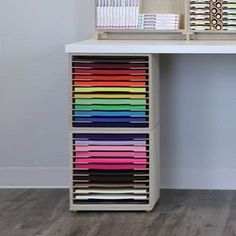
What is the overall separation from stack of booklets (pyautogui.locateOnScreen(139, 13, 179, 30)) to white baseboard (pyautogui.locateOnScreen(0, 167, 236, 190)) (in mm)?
968

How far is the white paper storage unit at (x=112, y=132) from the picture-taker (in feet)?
12.6

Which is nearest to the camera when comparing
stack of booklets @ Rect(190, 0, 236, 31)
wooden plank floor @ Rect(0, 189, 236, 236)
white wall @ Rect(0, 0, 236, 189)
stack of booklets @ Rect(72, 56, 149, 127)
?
wooden plank floor @ Rect(0, 189, 236, 236)

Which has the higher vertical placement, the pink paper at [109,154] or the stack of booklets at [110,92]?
the stack of booklets at [110,92]

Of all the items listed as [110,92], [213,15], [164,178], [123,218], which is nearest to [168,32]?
[213,15]

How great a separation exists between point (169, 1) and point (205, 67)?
50 cm

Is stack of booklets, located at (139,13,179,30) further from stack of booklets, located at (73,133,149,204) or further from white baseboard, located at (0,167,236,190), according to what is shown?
white baseboard, located at (0,167,236,190)

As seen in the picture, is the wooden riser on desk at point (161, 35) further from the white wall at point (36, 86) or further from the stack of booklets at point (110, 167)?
the stack of booklets at point (110, 167)

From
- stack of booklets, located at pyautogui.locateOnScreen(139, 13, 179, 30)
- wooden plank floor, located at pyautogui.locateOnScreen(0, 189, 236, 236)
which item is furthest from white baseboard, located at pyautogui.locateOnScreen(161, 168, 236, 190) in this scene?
stack of booklets, located at pyautogui.locateOnScreen(139, 13, 179, 30)

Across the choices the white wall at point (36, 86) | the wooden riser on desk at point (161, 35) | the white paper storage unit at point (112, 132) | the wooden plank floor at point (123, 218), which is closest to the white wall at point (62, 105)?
the white wall at point (36, 86)

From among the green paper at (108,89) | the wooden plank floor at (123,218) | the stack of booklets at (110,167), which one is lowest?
the wooden plank floor at (123,218)

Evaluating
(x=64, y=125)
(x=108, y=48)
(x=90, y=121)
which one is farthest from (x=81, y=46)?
(x=64, y=125)

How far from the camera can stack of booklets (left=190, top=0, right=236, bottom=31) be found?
4.26 metres

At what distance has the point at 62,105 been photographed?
459 centimetres

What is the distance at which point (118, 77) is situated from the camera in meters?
3.84
